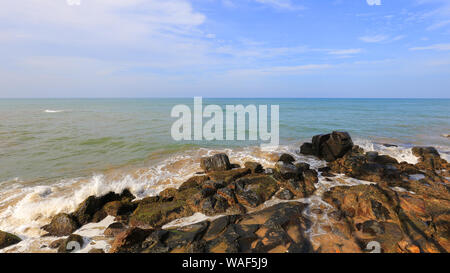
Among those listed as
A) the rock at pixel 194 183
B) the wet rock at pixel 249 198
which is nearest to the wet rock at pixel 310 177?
the wet rock at pixel 249 198

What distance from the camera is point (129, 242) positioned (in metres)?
5.46

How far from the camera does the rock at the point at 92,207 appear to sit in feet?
22.8

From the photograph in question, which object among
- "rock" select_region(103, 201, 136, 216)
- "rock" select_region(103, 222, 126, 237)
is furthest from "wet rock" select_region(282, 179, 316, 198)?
"rock" select_region(103, 222, 126, 237)

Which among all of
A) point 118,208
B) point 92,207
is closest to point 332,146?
point 118,208

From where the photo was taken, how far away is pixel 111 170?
1191cm

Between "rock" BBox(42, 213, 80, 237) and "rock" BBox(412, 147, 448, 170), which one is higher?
"rock" BBox(412, 147, 448, 170)

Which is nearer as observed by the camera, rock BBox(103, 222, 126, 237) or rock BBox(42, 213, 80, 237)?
rock BBox(103, 222, 126, 237)

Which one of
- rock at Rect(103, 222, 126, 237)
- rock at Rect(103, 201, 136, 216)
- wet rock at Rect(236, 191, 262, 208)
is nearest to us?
rock at Rect(103, 222, 126, 237)

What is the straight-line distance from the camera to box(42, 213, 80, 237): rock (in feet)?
21.2

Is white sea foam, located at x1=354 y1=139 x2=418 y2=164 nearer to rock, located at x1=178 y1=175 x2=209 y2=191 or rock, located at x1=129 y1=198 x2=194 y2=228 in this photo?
rock, located at x1=178 y1=175 x2=209 y2=191

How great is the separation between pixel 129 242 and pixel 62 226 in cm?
312

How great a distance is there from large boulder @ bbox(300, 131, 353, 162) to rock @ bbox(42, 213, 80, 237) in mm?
13973
